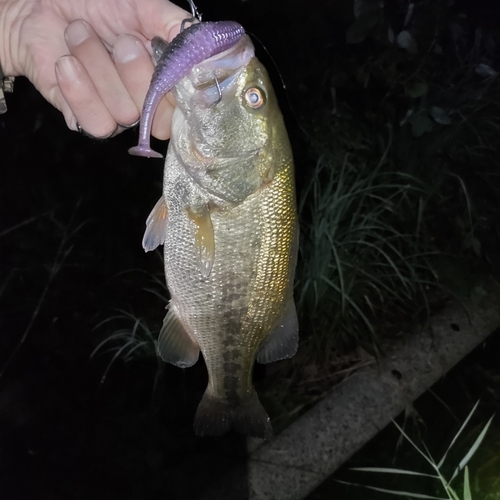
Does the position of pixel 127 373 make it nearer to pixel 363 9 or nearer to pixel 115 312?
pixel 115 312

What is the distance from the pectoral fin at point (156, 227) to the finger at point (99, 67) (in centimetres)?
26

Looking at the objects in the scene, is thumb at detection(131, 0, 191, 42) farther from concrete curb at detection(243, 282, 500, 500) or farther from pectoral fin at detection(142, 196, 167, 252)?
concrete curb at detection(243, 282, 500, 500)

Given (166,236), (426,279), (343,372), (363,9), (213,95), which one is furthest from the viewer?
(426,279)

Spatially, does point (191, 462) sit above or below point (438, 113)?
below

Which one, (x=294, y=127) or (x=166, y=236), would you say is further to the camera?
(x=294, y=127)

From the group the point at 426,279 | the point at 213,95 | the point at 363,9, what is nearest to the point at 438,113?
the point at 363,9

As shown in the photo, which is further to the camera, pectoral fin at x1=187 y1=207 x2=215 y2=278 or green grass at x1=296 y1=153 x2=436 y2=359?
green grass at x1=296 y1=153 x2=436 y2=359

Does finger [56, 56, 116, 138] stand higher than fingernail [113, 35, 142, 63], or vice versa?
fingernail [113, 35, 142, 63]

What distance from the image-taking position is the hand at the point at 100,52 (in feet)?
3.43

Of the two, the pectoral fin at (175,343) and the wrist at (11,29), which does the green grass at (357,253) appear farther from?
the wrist at (11,29)

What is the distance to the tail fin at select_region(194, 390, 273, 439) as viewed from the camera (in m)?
1.34

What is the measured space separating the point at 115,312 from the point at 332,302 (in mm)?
1296

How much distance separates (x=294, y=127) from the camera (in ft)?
8.96

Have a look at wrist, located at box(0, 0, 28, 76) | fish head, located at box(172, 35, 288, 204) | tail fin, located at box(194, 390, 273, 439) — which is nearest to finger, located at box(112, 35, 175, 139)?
fish head, located at box(172, 35, 288, 204)
